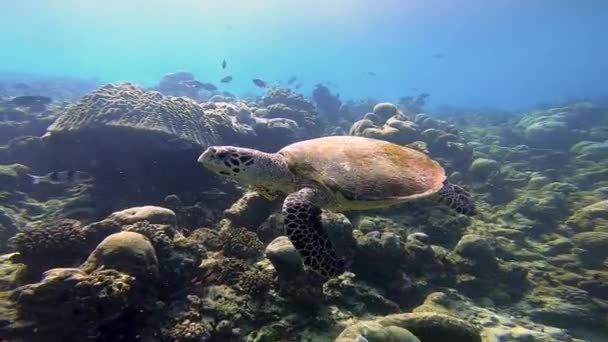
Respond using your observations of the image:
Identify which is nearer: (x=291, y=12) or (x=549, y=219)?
(x=549, y=219)

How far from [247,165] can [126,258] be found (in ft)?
6.49

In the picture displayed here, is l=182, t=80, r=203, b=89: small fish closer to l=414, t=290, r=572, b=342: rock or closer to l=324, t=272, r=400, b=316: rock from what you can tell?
l=324, t=272, r=400, b=316: rock

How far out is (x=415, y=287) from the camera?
630 cm

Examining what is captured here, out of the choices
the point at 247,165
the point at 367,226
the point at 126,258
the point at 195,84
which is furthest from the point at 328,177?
the point at 195,84

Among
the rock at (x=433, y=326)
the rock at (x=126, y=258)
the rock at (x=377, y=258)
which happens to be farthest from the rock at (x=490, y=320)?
the rock at (x=126, y=258)

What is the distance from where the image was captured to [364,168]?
5.20 metres

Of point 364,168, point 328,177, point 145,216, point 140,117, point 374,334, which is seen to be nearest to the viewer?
point 374,334

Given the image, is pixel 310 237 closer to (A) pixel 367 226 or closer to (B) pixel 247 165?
(B) pixel 247 165

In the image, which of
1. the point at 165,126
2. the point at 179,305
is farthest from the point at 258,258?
the point at 165,126

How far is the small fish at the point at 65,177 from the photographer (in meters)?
8.30

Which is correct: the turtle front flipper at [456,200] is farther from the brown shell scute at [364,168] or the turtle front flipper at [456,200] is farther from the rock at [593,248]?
the rock at [593,248]

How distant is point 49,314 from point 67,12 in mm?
111282

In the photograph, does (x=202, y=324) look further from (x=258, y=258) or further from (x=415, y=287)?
(x=415, y=287)

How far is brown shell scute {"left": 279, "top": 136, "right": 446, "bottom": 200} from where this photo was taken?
4.98 m
